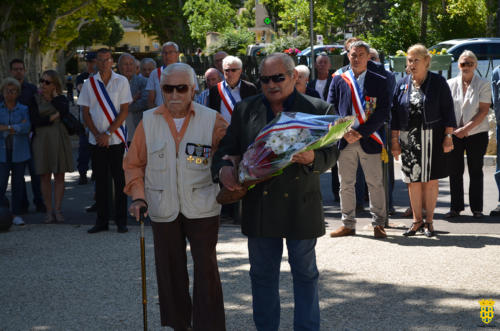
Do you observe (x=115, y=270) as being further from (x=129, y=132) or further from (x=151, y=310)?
(x=129, y=132)

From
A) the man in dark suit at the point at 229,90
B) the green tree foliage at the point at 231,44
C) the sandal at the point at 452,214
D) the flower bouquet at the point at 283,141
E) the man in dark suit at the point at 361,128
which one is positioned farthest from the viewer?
the green tree foliage at the point at 231,44

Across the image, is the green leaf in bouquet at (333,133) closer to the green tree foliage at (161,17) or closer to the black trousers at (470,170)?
the black trousers at (470,170)

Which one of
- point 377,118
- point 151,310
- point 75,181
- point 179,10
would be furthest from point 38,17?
point 179,10

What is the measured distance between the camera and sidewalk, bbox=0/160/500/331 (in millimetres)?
5121

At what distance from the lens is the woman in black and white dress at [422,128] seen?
731 cm

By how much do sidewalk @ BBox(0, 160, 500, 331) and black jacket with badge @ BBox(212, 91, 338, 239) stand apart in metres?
0.98

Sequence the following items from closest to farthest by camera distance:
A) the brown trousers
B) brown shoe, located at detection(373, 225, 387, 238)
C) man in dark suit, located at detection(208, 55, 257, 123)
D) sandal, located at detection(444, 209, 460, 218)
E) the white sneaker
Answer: the brown trousers < brown shoe, located at detection(373, 225, 387, 238) < man in dark suit, located at detection(208, 55, 257, 123) < sandal, located at detection(444, 209, 460, 218) < the white sneaker

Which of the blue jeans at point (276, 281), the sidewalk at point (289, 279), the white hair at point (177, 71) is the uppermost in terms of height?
the white hair at point (177, 71)

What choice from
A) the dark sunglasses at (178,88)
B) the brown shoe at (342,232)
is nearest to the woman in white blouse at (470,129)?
the brown shoe at (342,232)

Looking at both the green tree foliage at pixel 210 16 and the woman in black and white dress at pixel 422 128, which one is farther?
the green tree foliage at pixel 210 16

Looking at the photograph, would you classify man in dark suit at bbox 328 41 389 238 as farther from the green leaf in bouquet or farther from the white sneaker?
the white sneaker

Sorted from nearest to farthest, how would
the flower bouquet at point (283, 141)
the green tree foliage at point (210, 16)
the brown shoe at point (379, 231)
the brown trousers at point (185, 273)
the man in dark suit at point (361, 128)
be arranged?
the flower bouquet at point (283, 141), the brown trousers at point (185, 273), the man in dark suit at point (361, 128), the brown shoe at point (379, 231), the green tree foliage at point (210, 16)

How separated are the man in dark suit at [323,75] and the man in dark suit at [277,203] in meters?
5.45

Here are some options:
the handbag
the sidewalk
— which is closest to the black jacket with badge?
the sidewalk
